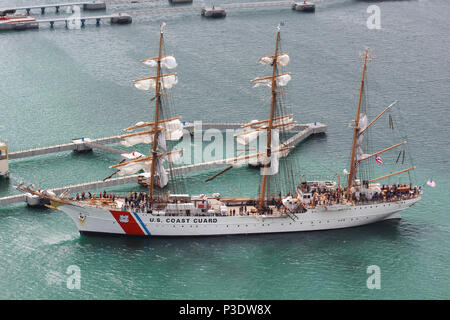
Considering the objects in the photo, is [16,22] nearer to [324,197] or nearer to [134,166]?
[134,166]

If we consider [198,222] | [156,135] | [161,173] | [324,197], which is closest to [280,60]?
[324,197]

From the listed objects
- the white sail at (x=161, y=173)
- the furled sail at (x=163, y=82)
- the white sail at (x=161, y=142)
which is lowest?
the white sail at (x=161, y=173)

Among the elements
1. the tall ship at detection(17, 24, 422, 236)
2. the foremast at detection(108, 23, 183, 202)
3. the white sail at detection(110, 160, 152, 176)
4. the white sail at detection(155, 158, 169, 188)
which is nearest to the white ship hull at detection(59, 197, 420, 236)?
the tall ship at detection(17, 24, 422, 236)

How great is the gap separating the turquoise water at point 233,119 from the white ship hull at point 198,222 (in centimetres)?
122

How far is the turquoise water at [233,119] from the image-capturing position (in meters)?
90.9

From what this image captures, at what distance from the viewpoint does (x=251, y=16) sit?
18462 centimetres

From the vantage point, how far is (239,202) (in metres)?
102

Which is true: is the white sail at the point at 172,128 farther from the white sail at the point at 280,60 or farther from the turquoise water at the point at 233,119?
the white sail at the point at 280,60

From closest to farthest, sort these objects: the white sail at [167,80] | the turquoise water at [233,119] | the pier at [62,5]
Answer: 1. the turquoise water at [233,119]
2. the white sail at [167,80]
3. the pier at [62,5]

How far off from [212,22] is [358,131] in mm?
85078

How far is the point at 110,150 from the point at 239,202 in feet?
93.0

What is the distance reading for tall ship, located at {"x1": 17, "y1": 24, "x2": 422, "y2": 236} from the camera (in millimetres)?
98188

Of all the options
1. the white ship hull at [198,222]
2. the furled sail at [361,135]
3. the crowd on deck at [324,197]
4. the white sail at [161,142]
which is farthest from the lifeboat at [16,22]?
the furled sail at [361,135]

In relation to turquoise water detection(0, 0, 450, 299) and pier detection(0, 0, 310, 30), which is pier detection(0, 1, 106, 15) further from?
turquoise water detection(0, 0, 450, 299)
